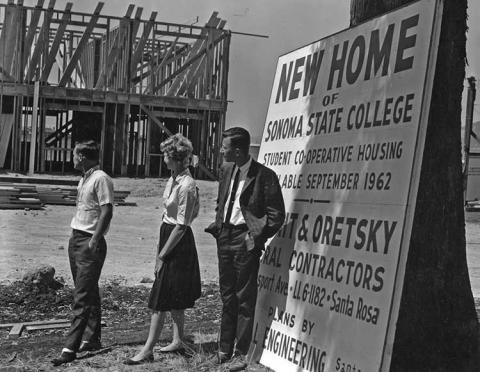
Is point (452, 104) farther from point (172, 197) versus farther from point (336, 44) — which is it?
point (172, 197)

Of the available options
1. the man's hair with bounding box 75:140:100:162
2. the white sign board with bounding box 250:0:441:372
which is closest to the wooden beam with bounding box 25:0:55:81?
the man's hair with bounding box 75:140:100:162

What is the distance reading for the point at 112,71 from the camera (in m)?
31.8

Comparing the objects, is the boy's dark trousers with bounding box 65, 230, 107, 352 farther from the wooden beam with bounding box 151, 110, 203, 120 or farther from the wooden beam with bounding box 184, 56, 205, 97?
the wooden beam with bounding box 184, 56, 205, 97

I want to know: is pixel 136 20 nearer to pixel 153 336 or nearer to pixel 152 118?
pixel 152 118

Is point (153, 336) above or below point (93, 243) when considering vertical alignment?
below

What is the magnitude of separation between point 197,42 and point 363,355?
28720 mm

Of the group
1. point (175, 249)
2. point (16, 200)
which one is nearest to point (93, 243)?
point (175, 249)

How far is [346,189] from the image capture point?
543 cm

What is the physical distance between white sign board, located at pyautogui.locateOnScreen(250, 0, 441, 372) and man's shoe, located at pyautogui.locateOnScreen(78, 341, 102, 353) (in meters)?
1.39

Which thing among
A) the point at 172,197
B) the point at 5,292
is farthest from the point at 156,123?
the point at 172,197

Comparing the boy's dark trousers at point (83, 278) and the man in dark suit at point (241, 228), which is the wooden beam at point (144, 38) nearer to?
the boy's dark trousers at point (83, 278)

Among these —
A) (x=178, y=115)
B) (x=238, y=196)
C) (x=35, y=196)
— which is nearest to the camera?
(x=238, y=196)

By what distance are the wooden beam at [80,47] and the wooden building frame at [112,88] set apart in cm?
4

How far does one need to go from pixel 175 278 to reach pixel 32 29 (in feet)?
83.8
